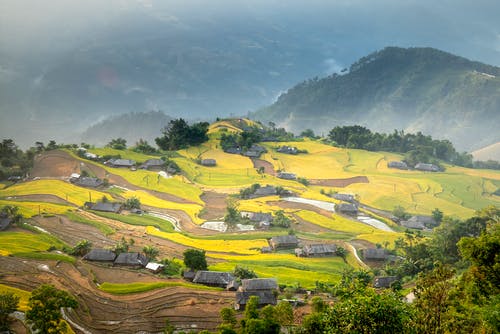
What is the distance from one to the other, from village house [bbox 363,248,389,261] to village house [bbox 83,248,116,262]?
28.9 metres

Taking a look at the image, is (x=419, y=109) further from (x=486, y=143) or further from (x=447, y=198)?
(x=447, y=198)

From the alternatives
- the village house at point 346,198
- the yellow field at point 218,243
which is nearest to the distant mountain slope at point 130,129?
the village house at point 346,198

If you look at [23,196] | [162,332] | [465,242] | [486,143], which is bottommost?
[162,332]

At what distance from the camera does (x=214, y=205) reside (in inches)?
2621

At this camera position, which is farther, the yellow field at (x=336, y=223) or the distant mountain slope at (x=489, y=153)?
the distant mountain slope at (x=489, y=153)

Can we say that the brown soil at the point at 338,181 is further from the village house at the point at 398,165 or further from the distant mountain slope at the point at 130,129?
the distant mountain slope at the point at 130,129

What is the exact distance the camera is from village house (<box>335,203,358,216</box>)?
66188 mm

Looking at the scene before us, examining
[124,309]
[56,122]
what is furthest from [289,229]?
[56,122]

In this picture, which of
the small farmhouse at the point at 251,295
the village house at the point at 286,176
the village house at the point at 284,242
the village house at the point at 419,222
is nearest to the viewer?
the small farmhouse at the point at 251,295

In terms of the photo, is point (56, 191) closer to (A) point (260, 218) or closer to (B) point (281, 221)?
(A) point (260, 218)

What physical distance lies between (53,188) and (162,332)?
4252cm

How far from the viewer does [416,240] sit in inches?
2051

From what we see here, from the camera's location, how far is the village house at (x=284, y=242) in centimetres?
5075

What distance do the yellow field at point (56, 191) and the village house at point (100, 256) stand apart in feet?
70.1
